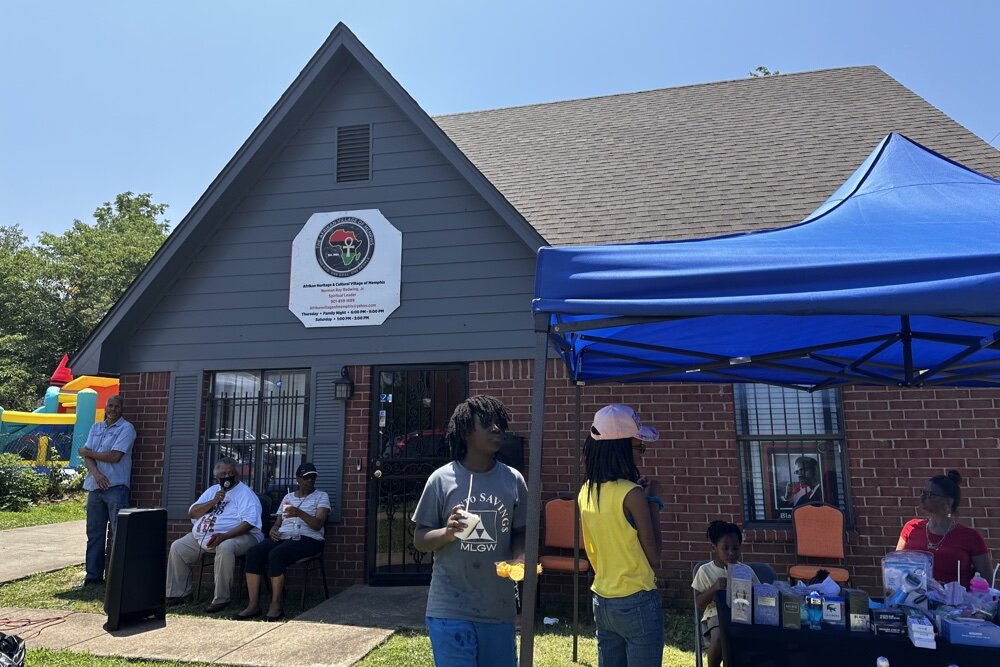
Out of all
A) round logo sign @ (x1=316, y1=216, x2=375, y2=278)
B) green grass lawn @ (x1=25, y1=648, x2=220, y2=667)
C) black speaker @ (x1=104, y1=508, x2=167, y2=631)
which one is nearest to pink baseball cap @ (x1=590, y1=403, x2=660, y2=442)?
green grass lawn @ (x1=25, y1=648, x2=220, y2=667)

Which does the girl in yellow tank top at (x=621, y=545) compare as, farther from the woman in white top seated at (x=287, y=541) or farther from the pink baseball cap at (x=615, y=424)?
the woman in white top seated at (x=287, y=541)

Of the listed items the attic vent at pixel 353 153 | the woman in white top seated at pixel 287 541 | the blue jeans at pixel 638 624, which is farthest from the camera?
the attic vent at pixel 353 153

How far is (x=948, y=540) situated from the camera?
4.32 meters

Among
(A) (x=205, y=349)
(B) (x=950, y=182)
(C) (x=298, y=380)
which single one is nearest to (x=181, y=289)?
(A) (x=205, y=349)

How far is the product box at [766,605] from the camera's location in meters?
3.30

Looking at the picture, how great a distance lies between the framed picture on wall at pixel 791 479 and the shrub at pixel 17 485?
14054 millimetres

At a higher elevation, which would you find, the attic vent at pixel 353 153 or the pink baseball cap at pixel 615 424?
the attic vent at pixel 353 153

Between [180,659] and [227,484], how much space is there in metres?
2.17

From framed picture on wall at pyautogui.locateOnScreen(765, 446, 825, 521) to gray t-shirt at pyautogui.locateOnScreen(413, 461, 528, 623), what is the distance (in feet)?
15.4

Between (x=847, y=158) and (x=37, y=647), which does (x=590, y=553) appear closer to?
(x=37, y=647)

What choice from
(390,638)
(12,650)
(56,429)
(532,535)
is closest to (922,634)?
(532,535)

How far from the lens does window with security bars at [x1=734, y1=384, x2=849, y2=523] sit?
6949mm

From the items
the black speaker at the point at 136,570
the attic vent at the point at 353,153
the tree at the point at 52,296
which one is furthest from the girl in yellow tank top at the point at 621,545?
the tree at the point at 52,296

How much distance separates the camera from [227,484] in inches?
285
